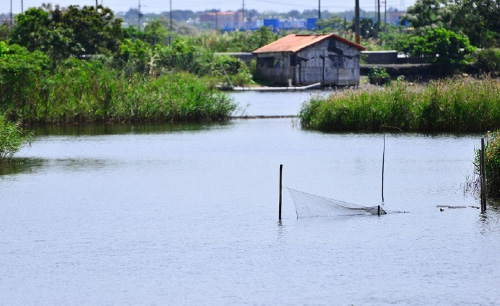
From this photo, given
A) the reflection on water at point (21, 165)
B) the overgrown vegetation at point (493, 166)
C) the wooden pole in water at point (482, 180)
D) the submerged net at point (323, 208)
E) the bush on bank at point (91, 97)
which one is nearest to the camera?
the wooden pole in water at point (482, 180)

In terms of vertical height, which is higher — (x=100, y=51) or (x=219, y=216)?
(x=100, y=51)

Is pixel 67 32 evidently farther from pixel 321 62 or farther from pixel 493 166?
pixel 493 166

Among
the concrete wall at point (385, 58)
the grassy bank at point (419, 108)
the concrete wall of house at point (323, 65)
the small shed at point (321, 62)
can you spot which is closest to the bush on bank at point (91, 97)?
the grassy bank at point (419, 108)

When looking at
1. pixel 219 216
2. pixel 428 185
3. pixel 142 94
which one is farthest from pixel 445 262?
pixel 142 94

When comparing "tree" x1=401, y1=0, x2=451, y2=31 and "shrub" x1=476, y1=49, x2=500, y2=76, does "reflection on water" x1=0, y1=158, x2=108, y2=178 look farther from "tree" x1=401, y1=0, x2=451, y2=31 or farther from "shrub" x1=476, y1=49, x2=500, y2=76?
"tree" x1=401, y1=0, x2=451, y2=31

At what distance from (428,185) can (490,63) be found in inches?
2424

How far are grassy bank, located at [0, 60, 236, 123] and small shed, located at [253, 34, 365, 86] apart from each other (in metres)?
41.1

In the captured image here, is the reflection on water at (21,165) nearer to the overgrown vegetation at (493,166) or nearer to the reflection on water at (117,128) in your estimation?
the reflection on water at (117,128)

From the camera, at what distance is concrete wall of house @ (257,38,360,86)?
9325 centimetres

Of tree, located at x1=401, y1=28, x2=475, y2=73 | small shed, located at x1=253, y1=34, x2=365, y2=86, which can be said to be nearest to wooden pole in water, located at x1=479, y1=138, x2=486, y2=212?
tree, located at x1=401, y1=28, x2=475, y2=73

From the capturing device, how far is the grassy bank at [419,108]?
137 ft

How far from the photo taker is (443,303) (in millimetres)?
17516

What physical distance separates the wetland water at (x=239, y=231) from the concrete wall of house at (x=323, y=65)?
5242 centimetres

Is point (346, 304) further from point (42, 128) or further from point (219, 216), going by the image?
point (42, 128)
